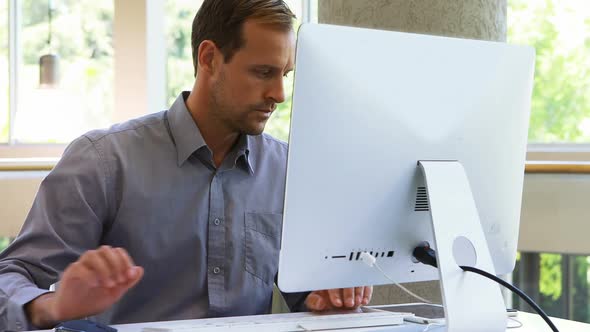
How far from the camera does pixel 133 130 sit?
6.10 feet

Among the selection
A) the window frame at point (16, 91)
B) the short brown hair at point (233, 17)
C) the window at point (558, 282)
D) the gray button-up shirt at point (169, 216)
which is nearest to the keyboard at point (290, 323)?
the gray button-up shirt at point (169, 216)

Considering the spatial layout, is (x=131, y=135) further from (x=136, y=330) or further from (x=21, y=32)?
(x=21, y=32)

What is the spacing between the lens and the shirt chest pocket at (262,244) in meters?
1.85

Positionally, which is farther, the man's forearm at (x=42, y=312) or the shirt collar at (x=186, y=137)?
the shirt collar at (x=186, y=137)

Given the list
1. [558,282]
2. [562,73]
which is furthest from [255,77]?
[562,73]

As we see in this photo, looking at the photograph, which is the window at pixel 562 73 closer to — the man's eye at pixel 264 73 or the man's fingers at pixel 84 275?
the man's eye at pixel 264 73

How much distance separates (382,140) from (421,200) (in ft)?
0.45

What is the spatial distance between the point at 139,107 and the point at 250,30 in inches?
107

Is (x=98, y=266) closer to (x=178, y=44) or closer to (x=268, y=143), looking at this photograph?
(x=268, y=143)

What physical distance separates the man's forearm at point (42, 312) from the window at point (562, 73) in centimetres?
281

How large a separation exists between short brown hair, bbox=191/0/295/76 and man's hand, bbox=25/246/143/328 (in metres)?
0.71

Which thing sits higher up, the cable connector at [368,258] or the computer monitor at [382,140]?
the computer monitor at [382,140]

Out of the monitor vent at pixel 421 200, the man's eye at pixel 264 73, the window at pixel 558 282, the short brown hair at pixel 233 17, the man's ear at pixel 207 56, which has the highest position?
the short brown hair at pixel 233 17

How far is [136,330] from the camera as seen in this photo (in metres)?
1.39
